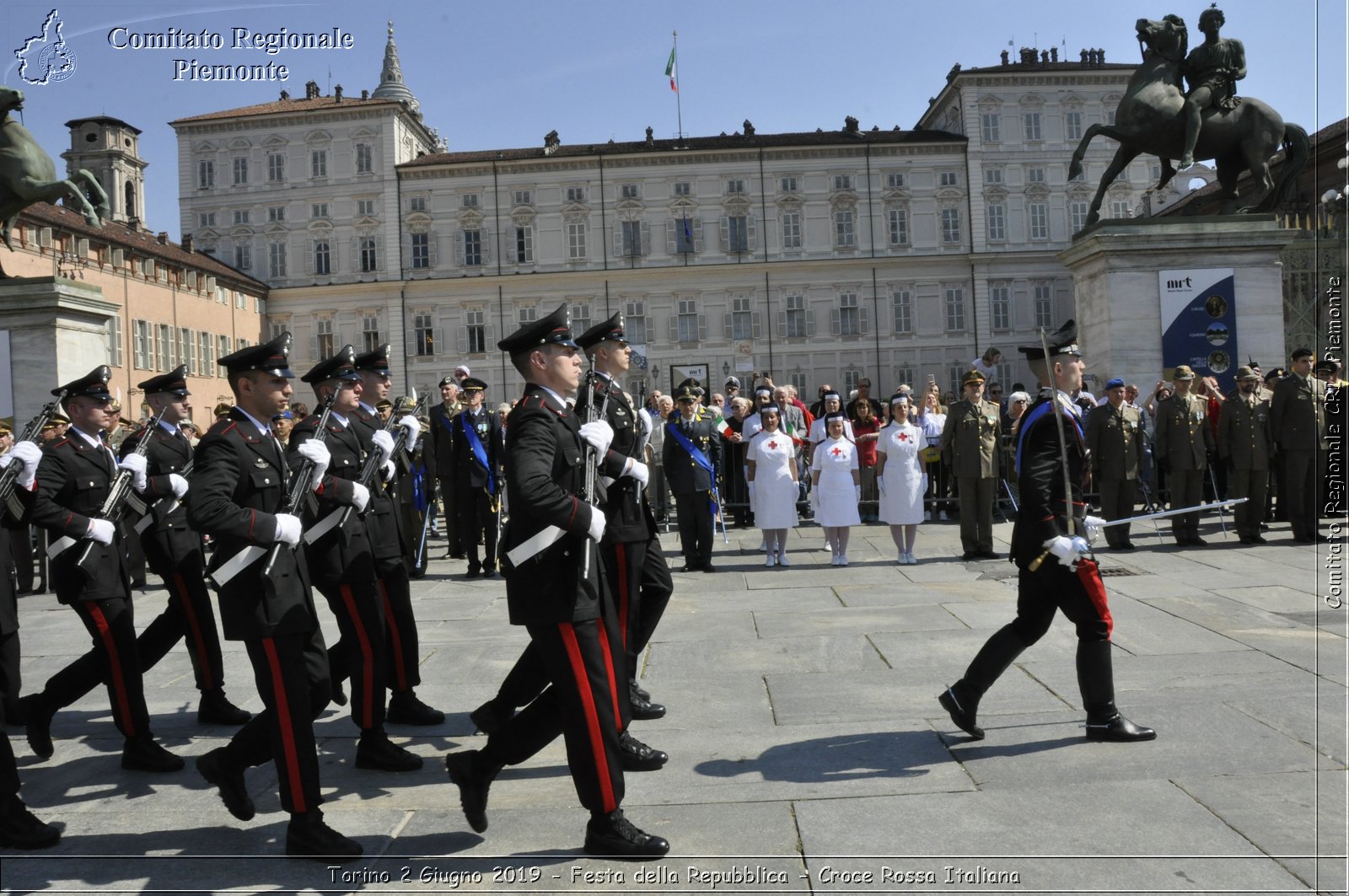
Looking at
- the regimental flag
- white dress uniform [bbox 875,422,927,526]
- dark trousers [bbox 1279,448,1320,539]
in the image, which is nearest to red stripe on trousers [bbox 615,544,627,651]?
white dress uniform [bbox 875,422,927,526]

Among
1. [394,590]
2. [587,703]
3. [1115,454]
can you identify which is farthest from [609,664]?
[1115,454]

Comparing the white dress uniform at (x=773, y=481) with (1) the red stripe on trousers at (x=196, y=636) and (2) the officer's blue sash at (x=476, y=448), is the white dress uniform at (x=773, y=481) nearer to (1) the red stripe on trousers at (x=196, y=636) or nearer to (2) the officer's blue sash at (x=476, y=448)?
(2) the officer's blue sash at (x=476, y=448)

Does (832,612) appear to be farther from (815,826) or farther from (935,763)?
(815,826)

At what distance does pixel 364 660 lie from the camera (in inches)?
229

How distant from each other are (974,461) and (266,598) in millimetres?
9384

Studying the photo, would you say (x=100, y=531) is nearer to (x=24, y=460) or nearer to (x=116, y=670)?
(x=24, y=460)

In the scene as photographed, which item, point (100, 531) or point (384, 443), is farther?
point (384, 443)

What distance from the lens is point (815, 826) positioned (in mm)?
4484

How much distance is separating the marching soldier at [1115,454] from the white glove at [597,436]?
29.2 ft

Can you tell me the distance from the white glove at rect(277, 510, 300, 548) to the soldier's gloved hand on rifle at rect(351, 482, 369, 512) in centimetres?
106

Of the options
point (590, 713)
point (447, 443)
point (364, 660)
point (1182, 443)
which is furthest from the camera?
point (447, 443)

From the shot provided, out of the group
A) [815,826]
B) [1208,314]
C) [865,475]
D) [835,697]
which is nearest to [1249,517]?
[1208,314]

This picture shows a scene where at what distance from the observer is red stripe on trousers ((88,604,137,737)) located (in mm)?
5773

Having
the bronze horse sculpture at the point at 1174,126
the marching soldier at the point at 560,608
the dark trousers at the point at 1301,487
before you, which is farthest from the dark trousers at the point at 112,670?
the bronze horse sculpture at the point at 1174,126
